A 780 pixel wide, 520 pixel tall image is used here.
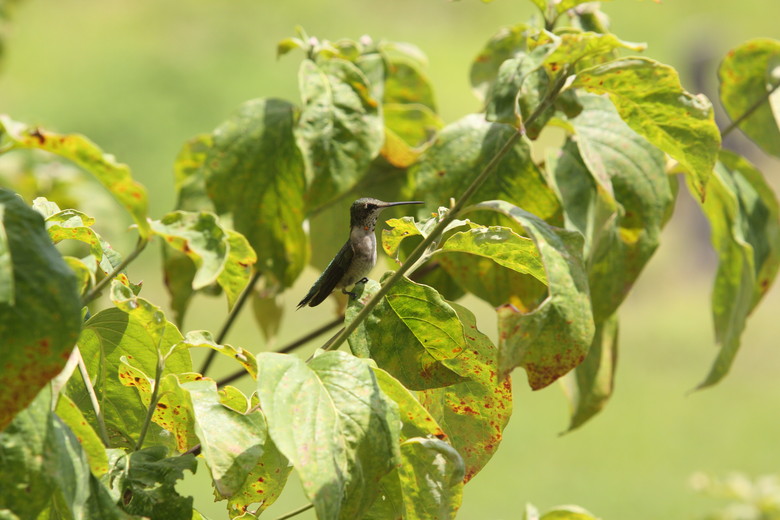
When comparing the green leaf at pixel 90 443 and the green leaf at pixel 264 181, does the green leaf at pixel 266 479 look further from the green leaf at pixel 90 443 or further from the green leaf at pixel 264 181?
the green leaf at pixel 264 181

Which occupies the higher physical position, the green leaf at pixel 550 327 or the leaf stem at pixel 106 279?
the leaf stem at pixel 106 279

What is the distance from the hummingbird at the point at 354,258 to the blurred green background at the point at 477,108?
0.56 meters

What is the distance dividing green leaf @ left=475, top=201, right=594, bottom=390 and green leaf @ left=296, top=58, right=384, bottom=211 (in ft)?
1.52

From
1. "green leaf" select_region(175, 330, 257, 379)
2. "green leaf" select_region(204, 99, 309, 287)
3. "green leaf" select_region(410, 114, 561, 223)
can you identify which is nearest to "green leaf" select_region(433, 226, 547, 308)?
"green leaf" select_region(410, 114, 561, 223)

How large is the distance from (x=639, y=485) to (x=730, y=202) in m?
3.62

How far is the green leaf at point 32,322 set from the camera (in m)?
0.52

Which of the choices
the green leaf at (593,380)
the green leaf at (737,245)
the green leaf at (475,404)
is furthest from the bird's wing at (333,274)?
the green leaf at (737,245)

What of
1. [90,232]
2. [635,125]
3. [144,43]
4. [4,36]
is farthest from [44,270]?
[144,43]

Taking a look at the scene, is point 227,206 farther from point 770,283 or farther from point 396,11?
point 396,11

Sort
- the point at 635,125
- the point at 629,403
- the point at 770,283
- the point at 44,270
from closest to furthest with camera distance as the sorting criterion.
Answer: the point at 44,270
the point at 635,125
the point at 770,283
the point at 629,403

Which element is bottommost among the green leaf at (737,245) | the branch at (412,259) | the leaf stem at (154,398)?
the green leaf at (737,245)

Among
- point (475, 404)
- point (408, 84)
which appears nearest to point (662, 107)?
point (475, 404)

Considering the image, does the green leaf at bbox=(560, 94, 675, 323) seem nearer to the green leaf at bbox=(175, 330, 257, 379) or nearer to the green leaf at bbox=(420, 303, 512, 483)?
the green leaf at bbox=(420, 303, 512, 483)

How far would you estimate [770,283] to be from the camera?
117 centimetres
